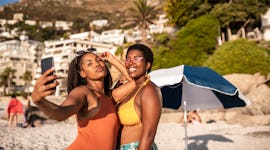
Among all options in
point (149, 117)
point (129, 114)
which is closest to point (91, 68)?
point (129, 114)

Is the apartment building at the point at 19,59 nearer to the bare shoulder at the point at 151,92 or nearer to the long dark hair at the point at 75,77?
the long dark hair at the point at 75,77

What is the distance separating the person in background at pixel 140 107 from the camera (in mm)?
2367

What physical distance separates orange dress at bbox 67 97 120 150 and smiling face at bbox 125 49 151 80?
1.55ft

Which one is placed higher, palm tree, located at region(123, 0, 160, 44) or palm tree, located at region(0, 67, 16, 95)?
palm tree, located at region(123, 0, 160, 44)

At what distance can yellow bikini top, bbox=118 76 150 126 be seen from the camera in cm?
256

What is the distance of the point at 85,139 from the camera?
7.66 ft

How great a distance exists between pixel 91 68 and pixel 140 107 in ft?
1.61

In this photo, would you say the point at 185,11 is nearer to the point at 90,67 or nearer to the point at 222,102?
the point at 222,102

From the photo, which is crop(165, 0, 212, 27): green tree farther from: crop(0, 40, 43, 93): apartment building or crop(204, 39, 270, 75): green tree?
crop(0, 40, 43, 93): apartment building

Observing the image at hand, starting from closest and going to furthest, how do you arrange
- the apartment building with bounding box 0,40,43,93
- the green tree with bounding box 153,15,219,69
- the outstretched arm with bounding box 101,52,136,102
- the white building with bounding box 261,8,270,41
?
the outstretched arm with bounding box 101,52,136,102 < the green tree with bounding box 153,15,219,69 < the white building with bounding box 261,8,270,41 < the apartment building with bounding box 0,40,43,93

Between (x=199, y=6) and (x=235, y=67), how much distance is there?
11285 mm

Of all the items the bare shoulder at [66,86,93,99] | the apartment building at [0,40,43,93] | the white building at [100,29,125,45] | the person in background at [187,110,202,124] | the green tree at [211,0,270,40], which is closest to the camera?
the bare shoulder at [66,86,93,99]

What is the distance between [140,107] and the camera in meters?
2.51

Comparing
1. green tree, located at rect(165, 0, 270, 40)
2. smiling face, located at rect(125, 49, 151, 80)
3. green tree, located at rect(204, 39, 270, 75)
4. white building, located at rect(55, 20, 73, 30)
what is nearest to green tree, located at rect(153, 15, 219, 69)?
green tree, located at rect(165, 0, 270, 40)
